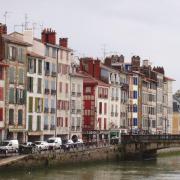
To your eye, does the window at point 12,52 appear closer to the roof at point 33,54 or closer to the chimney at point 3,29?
the chimney at point 3,29

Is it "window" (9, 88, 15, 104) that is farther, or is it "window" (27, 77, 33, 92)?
"window" (27, 77, 33, 92)

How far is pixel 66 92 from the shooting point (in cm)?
10531

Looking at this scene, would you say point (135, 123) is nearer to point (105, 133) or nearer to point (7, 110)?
point (105, 133)

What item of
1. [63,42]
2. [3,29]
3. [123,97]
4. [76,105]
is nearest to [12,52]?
[3,29]

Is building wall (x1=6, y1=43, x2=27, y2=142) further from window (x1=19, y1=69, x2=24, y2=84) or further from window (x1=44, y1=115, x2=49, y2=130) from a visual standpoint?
window (x1=44, y1=115, x2=49, y2=130)

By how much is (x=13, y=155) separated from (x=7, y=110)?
15003 millimetres

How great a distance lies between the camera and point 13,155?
73875 mm

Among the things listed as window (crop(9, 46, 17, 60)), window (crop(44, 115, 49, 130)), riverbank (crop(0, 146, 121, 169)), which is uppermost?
window (crop(9, 46, 17, 60))

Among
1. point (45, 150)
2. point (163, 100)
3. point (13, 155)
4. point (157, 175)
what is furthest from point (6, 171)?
point (163, 100)

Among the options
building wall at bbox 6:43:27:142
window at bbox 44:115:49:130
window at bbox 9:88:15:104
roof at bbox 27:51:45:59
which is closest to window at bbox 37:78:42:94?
roof at bbox 27:51:45:59

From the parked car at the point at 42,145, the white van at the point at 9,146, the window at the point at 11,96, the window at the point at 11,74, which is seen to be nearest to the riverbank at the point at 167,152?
the parked car at the point at 42,145

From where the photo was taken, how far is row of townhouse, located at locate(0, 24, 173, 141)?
8969 centimetres

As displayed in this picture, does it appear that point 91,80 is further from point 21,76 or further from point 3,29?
point 3,29

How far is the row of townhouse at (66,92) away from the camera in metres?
89.7
